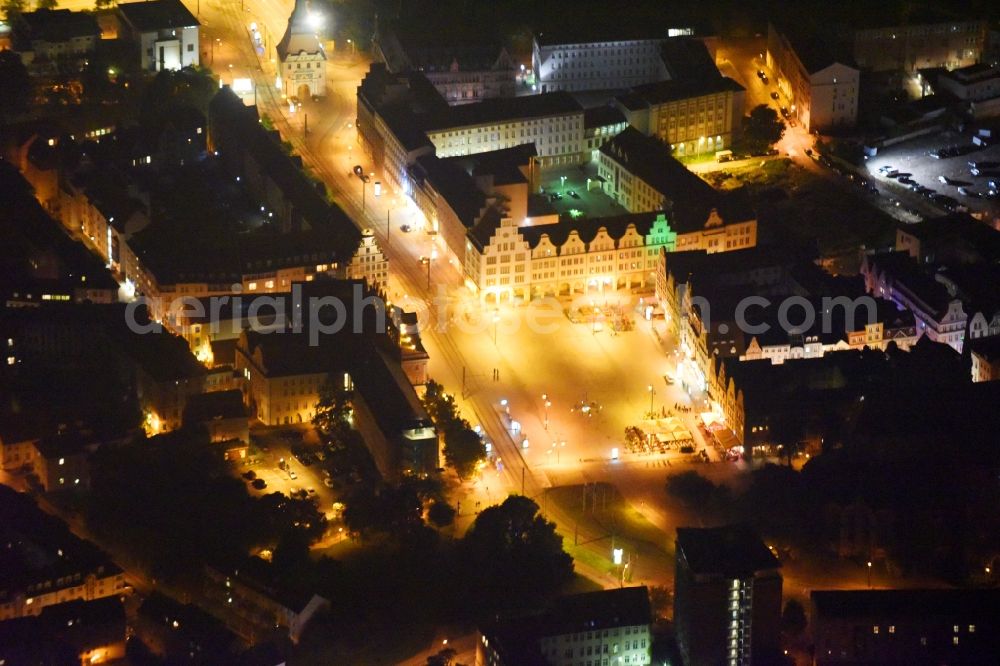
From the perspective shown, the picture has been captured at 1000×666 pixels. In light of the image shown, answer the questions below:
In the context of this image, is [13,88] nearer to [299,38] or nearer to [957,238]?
[299,38]

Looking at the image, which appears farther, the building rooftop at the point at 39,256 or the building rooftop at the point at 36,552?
the building rooftop at the point at 39,256

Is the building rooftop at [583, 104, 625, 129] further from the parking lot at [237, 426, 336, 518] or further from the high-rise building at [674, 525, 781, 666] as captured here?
the high-rise building at [674, 525, 781, 666]

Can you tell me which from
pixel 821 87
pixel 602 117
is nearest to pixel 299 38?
pixel 602 117

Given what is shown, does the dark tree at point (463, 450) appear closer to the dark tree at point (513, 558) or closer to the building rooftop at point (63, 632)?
the dark tree at point (513, 558)

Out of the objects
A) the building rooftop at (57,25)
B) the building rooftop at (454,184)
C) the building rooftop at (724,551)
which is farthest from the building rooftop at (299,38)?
the building rooftop at (724,551)

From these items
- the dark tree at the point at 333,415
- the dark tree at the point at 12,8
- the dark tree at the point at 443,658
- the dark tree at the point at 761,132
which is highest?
the dark tree at the point at 12,8

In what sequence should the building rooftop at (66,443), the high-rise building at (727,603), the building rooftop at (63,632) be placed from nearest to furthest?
1. the building rooftop at (63,632)
2. the high-rise building at (727,603)
3. the building rooftop at (66,443)

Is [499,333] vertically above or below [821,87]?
below
